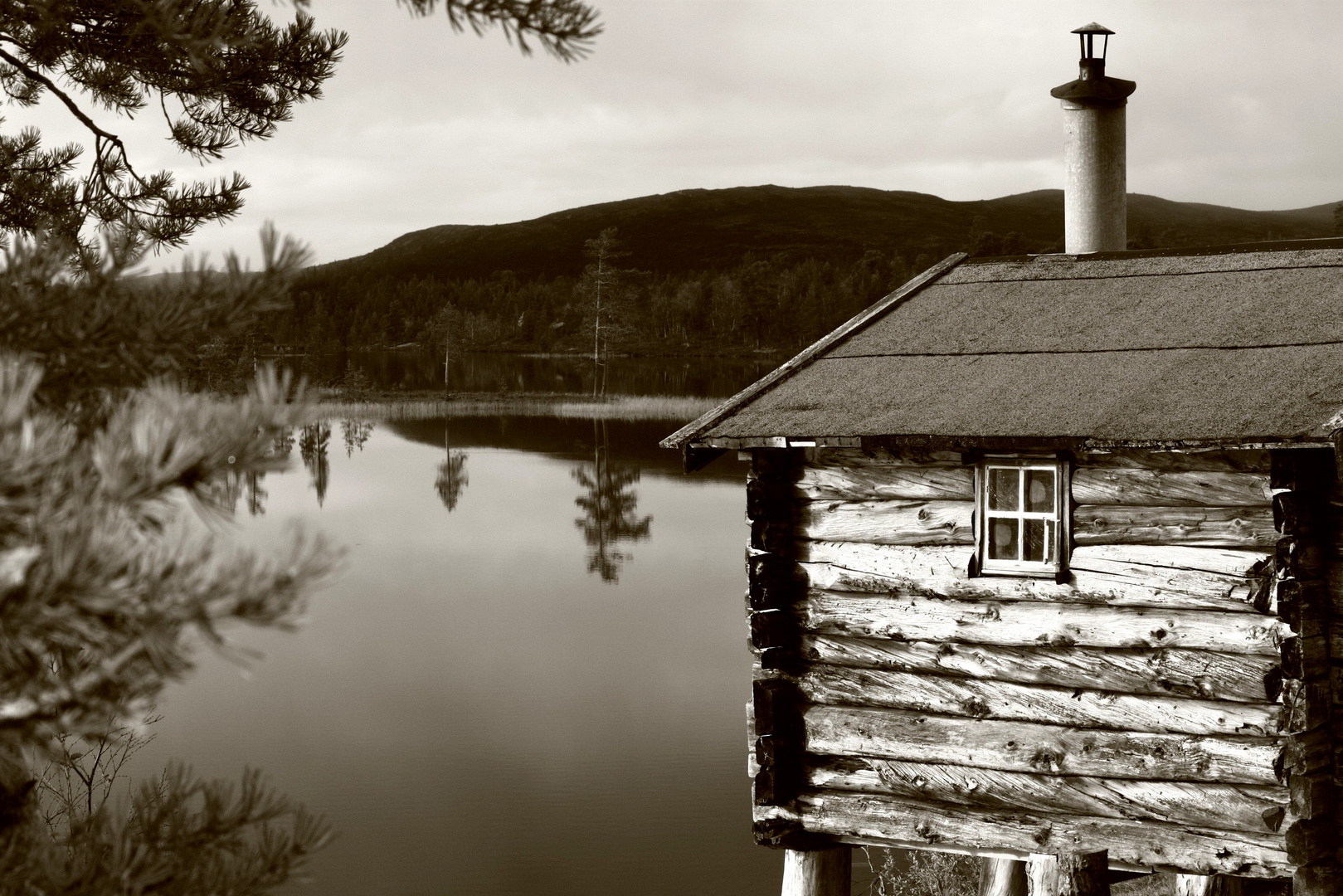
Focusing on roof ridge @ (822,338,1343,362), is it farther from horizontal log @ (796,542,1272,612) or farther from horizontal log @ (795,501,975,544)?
horizontal log @ (796,542,1272,612)

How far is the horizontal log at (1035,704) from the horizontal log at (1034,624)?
1.03 feet

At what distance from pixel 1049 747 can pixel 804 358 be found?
3.39 meters

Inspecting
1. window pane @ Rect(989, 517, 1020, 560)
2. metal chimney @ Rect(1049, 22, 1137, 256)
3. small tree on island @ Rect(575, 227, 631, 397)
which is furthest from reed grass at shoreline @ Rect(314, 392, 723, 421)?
window pane @ Rect(989, 517, 1020, 560)

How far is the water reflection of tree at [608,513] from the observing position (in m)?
34.5

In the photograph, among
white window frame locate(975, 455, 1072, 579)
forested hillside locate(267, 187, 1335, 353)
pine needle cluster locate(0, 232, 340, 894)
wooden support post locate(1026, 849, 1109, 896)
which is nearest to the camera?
pine needle cluster locate(0, 232, 340, 894)

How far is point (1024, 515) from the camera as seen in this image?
8.52 m

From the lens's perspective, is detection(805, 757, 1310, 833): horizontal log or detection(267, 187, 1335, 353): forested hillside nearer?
detection(805, 757, 1310, 833): horizontal log

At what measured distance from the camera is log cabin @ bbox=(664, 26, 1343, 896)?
799 centimetres

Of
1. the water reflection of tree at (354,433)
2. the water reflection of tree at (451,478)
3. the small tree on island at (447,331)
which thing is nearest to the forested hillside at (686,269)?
the small tree on island at (447,331)

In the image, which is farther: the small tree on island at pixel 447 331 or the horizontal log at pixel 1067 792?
the small tree on island at pixel 447 331

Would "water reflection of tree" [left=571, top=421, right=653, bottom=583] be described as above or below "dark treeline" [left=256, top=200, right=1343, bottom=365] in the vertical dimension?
below

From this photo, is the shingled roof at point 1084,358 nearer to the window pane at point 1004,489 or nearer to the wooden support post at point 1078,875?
the window pane at point 1004,489

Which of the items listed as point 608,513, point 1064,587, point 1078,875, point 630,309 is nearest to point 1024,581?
point 1064,587

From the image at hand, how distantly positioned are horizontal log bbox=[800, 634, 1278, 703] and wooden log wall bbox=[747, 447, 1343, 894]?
1 centimetres
